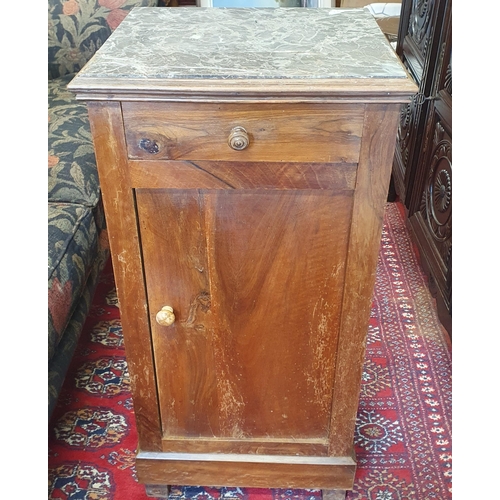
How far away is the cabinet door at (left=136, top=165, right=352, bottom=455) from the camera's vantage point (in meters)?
0.84

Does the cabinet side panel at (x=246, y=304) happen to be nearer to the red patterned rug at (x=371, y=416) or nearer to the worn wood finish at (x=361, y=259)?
the worn wood finish at (x=361, y=259)

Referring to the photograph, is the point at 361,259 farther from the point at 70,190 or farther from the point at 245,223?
the point at 70,190

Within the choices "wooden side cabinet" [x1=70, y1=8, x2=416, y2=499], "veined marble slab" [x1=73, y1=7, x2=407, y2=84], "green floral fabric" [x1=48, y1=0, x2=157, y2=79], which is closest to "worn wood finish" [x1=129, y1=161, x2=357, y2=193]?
"wooden side cabinet" [x1=70, y1=8, x2=416, y2=499]

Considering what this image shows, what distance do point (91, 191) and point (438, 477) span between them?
1044 millimetres

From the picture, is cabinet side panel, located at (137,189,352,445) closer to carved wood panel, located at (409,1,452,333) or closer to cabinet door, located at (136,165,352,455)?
cabinet door, located at (136,165,352,455)

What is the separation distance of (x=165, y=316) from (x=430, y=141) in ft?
3.26

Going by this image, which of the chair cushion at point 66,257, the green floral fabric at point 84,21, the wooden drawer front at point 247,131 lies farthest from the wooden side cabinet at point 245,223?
the green floral fabric at point 84,21

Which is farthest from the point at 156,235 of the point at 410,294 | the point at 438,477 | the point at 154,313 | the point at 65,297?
the point at 410,294

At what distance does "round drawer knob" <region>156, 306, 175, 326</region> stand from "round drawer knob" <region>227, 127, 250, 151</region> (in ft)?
1.02

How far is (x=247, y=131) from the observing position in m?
0.76

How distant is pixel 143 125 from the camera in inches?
29.9

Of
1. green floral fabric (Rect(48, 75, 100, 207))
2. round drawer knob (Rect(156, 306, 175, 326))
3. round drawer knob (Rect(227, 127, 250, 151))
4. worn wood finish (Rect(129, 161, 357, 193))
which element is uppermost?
round drawer knob (Rect(227, 127, 250, 151))

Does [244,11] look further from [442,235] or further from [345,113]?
[442,235]

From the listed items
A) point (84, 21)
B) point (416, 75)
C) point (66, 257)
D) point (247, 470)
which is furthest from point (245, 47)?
point (84, 21)
